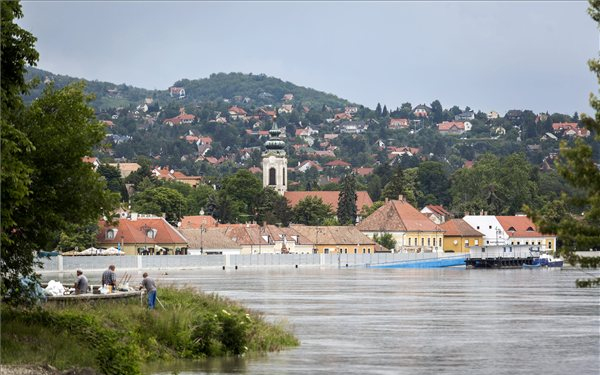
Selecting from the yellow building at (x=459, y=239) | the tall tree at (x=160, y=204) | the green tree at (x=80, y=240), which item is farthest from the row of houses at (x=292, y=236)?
the tall tree at (x=160, y=204)

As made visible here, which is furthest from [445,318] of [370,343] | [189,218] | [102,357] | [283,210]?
[283,210]

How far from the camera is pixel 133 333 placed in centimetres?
3869

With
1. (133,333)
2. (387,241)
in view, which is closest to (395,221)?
(387,241)

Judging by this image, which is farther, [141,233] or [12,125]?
[141,233]

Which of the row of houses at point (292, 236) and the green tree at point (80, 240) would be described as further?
the row of houses at point (292, 236)

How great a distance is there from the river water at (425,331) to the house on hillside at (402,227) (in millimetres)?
95256

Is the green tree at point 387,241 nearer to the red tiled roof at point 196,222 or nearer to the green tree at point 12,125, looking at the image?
the red tiled roof at point 196,222

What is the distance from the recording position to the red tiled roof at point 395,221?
186m

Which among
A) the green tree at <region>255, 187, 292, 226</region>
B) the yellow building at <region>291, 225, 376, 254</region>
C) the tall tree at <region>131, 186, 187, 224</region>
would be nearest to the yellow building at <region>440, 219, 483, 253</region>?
the green tree at <region>255, 187, 292, 226</region>

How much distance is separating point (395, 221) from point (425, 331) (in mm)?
134407

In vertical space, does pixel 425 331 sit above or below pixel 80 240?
below

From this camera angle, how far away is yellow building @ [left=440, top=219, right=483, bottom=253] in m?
198

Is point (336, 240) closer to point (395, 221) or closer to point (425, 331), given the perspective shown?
point (395, 221)

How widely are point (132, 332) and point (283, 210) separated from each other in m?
158
